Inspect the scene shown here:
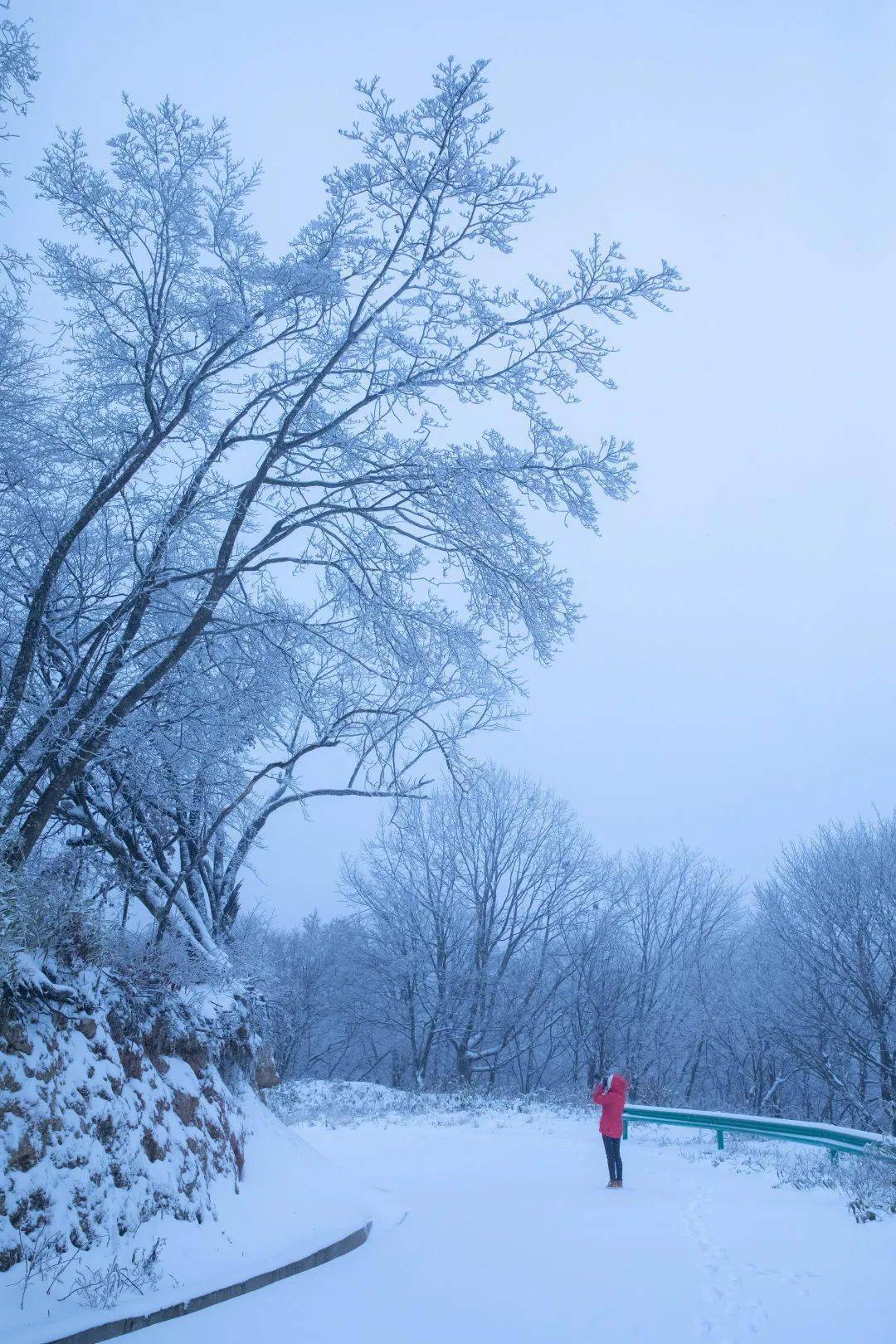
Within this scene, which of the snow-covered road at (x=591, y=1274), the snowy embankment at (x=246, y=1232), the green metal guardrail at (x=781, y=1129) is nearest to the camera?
the snowy embankment at (x=246, y=1232)

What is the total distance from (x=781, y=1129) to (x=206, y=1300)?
392 inches

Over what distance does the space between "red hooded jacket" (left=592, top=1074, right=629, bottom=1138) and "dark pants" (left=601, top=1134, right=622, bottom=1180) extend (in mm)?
54

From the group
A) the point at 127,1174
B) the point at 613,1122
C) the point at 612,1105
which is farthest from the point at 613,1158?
the point at 127,1174

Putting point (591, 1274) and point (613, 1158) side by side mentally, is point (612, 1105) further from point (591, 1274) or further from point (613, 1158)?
point (591, 1274)

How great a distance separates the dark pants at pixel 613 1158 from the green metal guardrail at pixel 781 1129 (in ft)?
8.70

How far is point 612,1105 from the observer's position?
1023 centimetres

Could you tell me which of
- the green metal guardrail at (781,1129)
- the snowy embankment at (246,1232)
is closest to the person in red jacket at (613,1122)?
the green metal guardrail at (781,1129)

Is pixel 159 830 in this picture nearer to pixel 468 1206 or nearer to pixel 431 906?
pixel 468 1206

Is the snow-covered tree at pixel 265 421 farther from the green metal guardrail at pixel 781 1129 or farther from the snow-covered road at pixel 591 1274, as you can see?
the green metal guardrail at pixel 781 1129

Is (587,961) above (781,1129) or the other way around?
above

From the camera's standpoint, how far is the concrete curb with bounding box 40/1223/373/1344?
3.92 m

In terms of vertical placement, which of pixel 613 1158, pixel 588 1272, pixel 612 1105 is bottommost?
pixel 588 1272

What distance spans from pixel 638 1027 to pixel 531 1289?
2739 cm

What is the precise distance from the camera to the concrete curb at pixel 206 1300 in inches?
154
